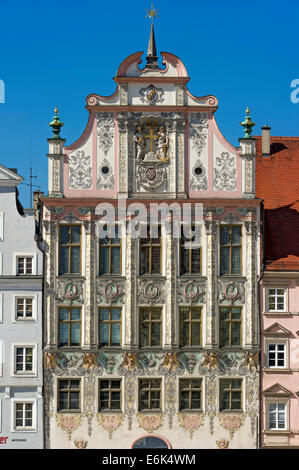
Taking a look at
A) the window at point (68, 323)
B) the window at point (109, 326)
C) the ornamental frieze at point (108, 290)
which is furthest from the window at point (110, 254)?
the window at point (68, 323)

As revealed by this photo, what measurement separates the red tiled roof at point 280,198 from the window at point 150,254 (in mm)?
4609

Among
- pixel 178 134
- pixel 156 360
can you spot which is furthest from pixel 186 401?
pixel 178 134

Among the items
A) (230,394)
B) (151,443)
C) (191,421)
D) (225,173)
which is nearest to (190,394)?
(191,421)

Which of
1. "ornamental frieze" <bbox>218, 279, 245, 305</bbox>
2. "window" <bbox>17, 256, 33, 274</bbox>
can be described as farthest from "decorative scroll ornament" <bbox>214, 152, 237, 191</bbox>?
"window" <bbox>17, 256, 33, 274</bbox>

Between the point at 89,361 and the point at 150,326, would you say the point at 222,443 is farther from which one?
the point at 89,361

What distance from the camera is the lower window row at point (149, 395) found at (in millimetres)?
47625

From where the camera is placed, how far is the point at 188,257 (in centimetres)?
4828

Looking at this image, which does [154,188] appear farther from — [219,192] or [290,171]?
[290,171]

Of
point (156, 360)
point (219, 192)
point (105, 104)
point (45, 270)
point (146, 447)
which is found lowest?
point (146, 447)

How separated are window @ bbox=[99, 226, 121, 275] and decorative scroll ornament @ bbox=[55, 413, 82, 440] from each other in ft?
19.9

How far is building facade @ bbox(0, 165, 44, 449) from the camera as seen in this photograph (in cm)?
4731

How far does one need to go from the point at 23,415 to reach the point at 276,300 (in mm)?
11538

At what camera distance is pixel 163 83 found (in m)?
48.3

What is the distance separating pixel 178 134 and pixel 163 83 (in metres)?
2.23
